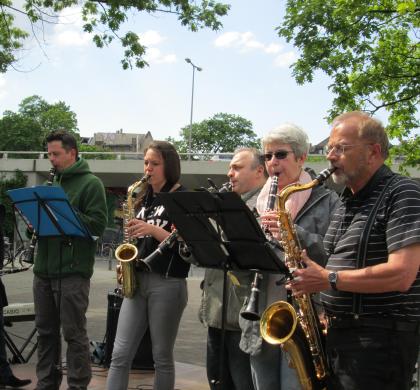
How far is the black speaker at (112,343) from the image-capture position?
6.97m

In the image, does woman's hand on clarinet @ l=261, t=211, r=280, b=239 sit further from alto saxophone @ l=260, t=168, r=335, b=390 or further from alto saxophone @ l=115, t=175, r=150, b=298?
alto saxophone @ l=115, t=175, r=150, b=298

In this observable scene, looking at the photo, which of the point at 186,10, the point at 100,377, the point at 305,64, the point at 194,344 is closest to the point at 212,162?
the point at 305,64

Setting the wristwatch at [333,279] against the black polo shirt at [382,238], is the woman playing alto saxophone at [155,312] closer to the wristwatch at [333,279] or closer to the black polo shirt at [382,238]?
the black polo shirt at [382,238]

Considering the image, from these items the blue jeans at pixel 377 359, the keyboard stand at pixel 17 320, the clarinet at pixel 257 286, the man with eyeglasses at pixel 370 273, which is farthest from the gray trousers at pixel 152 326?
the keyboard stand at pixel 17 320

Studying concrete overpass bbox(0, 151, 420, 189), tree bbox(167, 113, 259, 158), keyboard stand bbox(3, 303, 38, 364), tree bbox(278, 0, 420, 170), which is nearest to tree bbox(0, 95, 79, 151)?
tree bbox(167, 113, 259, 158)

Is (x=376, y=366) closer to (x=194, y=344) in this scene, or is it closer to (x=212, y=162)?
(x=194, y=344)

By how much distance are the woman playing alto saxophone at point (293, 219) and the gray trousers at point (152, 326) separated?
112 centimetres

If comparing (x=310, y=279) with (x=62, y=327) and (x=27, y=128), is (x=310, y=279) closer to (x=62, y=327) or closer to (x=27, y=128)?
(x=62, y=327)

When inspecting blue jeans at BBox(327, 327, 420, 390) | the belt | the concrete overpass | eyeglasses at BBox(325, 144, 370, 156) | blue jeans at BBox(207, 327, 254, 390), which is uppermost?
the concrete overpass

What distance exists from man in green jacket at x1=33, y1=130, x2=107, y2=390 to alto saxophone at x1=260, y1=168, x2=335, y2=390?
2.44 metres

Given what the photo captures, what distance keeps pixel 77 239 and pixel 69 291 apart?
471 millimetres

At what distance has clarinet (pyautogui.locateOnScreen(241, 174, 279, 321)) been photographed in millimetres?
3340

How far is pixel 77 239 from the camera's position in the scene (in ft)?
17.8

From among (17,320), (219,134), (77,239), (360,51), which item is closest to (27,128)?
(219,134)
